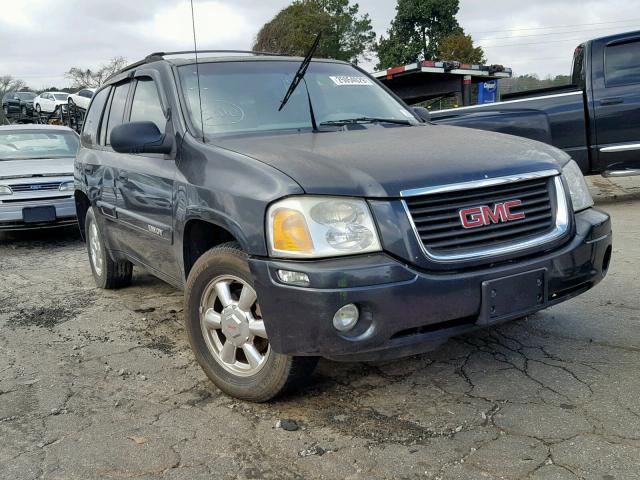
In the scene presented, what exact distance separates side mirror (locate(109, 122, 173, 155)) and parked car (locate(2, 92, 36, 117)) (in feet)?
102

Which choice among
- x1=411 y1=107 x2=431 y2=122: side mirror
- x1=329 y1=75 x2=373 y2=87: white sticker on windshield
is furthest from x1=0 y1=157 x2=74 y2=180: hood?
x1=411 y1=107 x2=431 y2=122: side mirror

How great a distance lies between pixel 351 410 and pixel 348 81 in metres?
2.25

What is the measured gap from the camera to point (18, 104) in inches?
1265

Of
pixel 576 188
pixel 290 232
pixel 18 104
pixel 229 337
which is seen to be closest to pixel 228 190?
pixel 290 232

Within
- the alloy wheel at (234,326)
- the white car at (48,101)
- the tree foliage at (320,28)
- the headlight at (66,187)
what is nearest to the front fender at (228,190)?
the alloy wheel at (234,326)

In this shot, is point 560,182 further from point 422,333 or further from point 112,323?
point 112,323

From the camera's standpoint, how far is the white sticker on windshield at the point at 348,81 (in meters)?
4.16

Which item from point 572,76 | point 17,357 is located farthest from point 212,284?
point 572,76

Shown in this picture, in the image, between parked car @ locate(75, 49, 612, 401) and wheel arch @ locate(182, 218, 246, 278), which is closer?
parked car @ locate(75, 49, 612, 401)

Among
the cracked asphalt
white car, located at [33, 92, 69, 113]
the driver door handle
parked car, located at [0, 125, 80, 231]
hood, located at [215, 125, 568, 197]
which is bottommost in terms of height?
the cracked asphalt

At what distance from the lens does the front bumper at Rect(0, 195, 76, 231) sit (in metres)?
7.54

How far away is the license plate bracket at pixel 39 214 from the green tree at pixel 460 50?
39.9m

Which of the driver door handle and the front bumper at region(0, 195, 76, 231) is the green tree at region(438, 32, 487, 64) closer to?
the driver door handle

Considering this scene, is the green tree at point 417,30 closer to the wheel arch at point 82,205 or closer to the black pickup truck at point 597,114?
the black pickup truck at point 597,114
